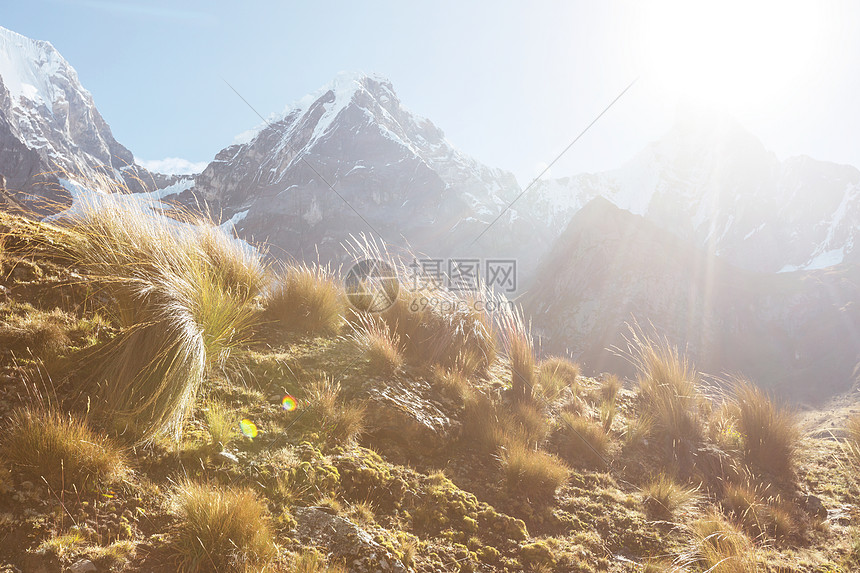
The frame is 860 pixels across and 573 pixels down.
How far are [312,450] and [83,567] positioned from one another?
115cm

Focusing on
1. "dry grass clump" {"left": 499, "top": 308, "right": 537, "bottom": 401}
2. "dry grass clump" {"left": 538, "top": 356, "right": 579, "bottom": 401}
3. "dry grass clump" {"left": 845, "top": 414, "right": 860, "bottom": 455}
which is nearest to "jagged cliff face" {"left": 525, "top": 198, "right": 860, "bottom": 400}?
"dry grass clump" {"left": 538, "top": 356, "right": 579, "bottom": 401}

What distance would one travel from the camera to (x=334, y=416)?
9.04ft

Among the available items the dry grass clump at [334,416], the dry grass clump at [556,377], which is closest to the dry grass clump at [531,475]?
the dry grass clump at [334,416]

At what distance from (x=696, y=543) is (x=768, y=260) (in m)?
258

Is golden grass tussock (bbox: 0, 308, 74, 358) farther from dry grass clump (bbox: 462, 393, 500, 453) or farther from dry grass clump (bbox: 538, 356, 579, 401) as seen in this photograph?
dry grass clump (bbox: 538, 356, 579, 401)

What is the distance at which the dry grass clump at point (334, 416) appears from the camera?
8.77 ft

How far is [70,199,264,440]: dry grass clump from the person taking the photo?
86.4 inches

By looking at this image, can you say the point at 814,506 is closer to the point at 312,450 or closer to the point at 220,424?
the point at 312,450

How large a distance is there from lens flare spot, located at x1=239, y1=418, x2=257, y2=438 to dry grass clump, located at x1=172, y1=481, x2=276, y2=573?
0.62 meters

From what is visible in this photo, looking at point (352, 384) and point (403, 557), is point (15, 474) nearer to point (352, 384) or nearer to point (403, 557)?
point (403, 557)

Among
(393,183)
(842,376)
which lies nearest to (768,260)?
(842,376)

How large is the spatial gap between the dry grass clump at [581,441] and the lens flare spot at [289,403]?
2.40 meters

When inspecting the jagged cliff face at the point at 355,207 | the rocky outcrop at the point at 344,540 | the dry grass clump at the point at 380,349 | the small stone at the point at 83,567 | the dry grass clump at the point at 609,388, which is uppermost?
the jagged cliff face at the point at 355,207

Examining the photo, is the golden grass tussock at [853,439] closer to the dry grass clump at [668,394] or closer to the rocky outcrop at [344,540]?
the dry grass clump at [668,394]
